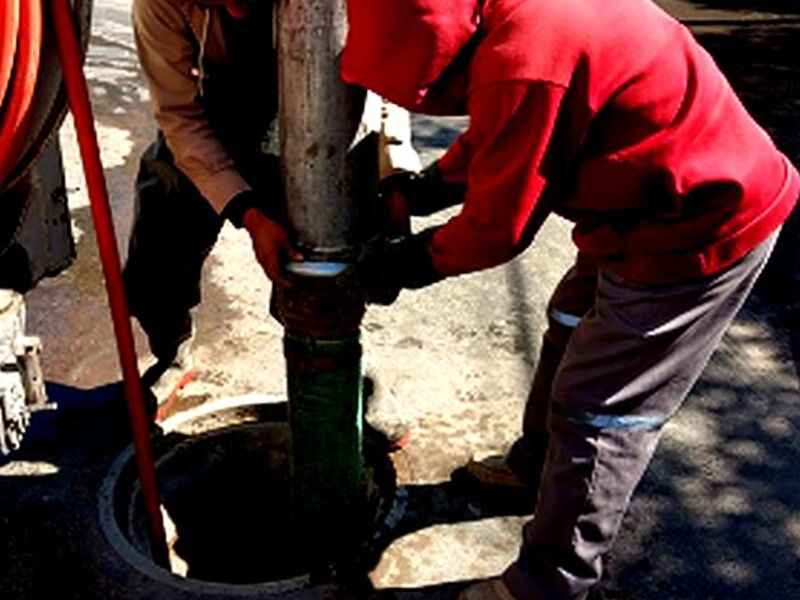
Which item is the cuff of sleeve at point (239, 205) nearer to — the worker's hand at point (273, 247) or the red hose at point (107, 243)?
the worker's hand at point (273, 247)

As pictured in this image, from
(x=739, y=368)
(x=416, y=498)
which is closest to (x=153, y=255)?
(x=416, y=498)

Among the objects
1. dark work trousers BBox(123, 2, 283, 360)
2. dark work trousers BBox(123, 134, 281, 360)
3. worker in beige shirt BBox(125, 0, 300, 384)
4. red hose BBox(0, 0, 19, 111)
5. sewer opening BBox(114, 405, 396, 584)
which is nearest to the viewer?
red hose BBox(0, 0, 19, 111)

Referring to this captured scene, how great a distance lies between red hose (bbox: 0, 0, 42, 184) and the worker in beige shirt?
0.39m

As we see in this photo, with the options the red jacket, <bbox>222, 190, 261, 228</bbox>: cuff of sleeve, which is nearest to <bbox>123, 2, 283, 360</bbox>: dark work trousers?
<bbox>222, 190, 261, 228</bbox>: cuff of sleeve

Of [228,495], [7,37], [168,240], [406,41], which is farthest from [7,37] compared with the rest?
[228,495]

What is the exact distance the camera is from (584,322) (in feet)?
8.67

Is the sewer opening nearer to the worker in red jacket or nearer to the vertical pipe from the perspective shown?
the vertical pipe

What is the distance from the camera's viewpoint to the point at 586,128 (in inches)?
86.3

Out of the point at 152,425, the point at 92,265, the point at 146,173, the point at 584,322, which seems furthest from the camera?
the point at 92,265

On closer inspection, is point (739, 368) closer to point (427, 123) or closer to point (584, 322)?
point (584, 322)

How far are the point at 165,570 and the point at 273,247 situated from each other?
99 centimetres

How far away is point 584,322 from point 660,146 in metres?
0.55

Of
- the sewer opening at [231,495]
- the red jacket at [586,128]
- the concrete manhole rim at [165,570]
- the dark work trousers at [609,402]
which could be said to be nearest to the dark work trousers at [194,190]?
the concrete manhole rim at [165,570]

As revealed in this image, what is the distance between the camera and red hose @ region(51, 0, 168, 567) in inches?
94.9
